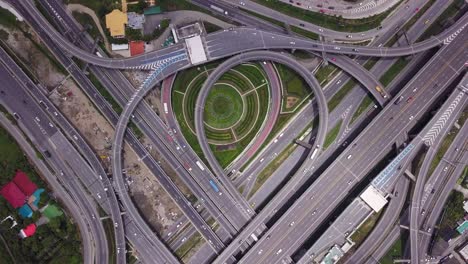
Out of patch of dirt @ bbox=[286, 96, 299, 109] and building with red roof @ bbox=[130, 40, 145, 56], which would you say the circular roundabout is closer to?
patch of dirt @ bbox=[286, 96, 299, 109]

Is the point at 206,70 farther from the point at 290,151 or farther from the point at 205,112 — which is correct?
the point at 290,151

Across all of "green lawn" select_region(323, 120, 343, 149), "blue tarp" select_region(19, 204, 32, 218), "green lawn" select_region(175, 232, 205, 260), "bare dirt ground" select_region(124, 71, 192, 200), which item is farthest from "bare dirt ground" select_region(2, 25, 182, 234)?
"green lawn" select_region(323, 120, 343, 149)

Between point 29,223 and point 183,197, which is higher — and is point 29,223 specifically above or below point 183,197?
above

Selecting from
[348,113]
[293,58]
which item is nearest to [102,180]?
[293,58]

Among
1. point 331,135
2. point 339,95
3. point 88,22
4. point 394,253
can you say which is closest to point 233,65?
point 339,95

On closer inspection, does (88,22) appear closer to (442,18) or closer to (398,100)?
(398,100)

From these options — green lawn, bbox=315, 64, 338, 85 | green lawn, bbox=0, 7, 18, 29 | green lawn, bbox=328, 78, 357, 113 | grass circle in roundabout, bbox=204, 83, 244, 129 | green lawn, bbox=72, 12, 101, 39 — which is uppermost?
green lawn, bbox=0, 7, 18, 29
